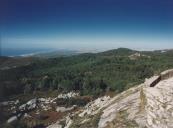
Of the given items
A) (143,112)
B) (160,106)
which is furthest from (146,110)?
(160,106)

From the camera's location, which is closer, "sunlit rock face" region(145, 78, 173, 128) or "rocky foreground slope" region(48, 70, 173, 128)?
"sunlit rock face" region(145, 78, 173, 128)

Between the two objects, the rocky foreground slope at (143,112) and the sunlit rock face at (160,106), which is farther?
the rocky foreground slope at (143,112)

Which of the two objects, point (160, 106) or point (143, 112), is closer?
point (143, 112)

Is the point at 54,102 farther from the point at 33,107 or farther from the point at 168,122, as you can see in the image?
the point at 168,122

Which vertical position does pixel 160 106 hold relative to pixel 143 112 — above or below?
above

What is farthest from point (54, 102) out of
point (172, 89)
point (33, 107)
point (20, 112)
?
point (172, 89)

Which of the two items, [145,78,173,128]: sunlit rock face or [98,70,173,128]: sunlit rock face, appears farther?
[98,70,173,128]: sunlit rock face

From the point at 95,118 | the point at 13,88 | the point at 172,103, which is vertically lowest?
the point at 13,88

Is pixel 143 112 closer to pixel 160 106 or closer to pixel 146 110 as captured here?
pixel 146 110

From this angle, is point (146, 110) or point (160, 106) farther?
point (160, 106)

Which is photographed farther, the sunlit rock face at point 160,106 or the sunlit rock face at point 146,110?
the sunlit rock face at point 146,110

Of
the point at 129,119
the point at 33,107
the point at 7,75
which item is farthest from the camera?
the point at 7,75
